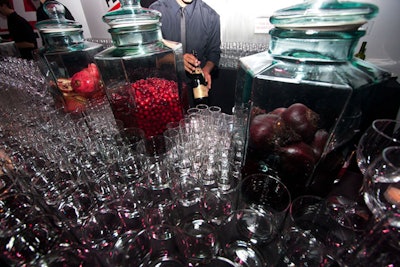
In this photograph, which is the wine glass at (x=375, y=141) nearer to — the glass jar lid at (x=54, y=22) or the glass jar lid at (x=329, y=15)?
the glass jar lid at (x=329, y=15)

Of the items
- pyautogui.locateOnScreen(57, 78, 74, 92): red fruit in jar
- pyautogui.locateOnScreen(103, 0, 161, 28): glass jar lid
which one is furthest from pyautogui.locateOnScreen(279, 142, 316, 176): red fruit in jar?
pyautogui.locateOnScreen(57, 78, 74, 92): red fruit in jar

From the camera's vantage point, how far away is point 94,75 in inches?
42.7

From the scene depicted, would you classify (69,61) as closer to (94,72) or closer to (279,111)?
(94,72)

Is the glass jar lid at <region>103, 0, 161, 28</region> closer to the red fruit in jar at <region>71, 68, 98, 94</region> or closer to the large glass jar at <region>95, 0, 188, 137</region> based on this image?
the large glass jar at <region>95, 0, 188, 137</region>

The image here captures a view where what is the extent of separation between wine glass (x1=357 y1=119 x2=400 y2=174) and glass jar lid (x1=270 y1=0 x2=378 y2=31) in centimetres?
29

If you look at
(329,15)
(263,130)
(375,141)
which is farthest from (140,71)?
(375,141)

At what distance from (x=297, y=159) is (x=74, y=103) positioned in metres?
1.20

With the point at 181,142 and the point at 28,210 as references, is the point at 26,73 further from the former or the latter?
the point at 181,142

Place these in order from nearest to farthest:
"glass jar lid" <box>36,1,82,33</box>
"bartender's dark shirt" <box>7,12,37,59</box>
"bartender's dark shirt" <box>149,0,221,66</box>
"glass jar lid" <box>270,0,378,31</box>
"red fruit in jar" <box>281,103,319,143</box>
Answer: "glass jar lid" <box>270,0,378,31</box>, "red fruit in jar" <box>281,103,319,143</box>, "glass jar lid" <box>36,1,82,33</box>, "bartender's dark shirt" <box>149,0,221,66</box>, "bartender's dark shirt" <box>7,12,37,59</box>

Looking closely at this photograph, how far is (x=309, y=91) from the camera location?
0.54 m

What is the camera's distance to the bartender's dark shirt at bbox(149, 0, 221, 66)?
6.28 feet

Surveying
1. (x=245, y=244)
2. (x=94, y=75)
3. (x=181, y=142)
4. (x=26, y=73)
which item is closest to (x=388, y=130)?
(x=245, y=244)

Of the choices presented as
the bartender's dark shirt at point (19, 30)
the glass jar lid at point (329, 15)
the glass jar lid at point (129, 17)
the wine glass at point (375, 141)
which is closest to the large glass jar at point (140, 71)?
the glass jar lid at point (129, 17)

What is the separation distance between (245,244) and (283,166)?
255 mm
